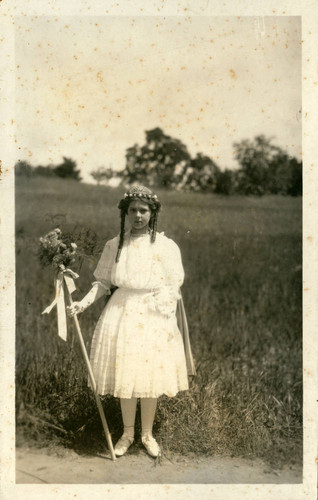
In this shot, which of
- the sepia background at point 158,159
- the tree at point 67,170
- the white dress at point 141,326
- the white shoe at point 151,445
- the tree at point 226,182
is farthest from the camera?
the tree at point 226,182

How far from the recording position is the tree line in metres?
3.53

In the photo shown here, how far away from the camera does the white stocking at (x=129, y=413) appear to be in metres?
3.11

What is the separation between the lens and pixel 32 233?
3527mm

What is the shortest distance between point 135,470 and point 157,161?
2.04 metres

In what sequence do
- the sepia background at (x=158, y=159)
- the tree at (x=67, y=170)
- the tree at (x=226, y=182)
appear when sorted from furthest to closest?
the tree at (x=226, y=182) → the tree at (x=67, y=170) → the sepia background at (x=158, y=159)

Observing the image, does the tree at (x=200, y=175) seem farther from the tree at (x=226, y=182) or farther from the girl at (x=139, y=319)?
the girl at (x=139, y=319)

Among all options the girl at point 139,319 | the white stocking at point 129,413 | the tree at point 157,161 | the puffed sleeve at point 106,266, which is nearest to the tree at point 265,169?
the tree at point 157,161

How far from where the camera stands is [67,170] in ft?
11.7

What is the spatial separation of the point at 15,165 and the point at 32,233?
506 mm

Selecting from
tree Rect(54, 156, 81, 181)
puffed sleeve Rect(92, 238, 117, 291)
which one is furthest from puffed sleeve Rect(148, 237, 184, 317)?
tree Rect(54, 156, 81, 181)

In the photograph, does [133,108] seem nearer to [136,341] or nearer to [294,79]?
[294,79]

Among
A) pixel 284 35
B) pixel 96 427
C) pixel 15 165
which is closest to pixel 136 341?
pixel 96 427

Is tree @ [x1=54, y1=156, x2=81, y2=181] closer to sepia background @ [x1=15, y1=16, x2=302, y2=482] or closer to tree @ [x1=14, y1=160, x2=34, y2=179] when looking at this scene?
sepia background @ [x1=15, y1=16, x2=302, y2=482]

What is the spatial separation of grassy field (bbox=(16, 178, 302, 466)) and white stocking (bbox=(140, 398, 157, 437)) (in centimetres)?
14
